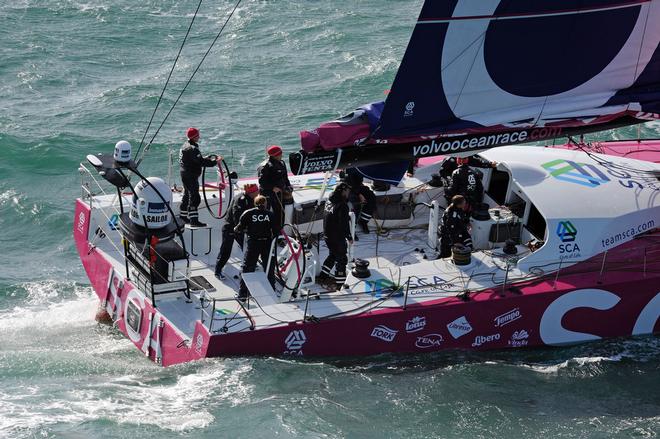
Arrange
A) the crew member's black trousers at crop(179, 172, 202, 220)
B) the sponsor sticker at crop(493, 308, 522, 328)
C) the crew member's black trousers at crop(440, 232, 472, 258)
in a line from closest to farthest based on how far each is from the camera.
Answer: the sponsor sticker at crop(493, 308, 522, 328), the crew member's black trousers at crop(440, 232, 472, 258), the crew member's black trousers at crop(179, 172, 202, 220)

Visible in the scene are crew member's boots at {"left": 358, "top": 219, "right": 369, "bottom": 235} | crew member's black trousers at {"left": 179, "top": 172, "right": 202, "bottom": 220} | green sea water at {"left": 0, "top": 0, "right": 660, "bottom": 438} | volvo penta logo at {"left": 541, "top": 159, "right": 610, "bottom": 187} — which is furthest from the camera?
crew member's boots at {"left": 358, "top": 219, "right": 369, "bottom": 235}

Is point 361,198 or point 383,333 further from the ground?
point 361,198

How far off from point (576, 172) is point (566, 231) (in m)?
1.05

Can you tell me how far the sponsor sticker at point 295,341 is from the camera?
35.4 ft

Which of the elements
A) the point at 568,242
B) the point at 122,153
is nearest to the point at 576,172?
the point at 568,242

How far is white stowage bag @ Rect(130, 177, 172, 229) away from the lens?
36.7ft

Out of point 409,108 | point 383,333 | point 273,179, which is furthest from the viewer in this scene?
point 273,179

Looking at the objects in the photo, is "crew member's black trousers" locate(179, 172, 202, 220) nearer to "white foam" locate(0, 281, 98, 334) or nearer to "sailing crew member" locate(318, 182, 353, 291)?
"white foam" locate(0, 281, 98, 334)

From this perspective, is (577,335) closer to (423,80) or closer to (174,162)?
(423,80)

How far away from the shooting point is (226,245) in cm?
1190

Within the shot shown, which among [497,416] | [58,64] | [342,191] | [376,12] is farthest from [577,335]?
[376,12]

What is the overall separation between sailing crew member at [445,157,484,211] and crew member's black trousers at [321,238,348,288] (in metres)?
1.81

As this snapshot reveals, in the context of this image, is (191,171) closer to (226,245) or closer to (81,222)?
(226,245)

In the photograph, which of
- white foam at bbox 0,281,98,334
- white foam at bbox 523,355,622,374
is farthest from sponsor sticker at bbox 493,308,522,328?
white foam at bbox 0,281,98,334
